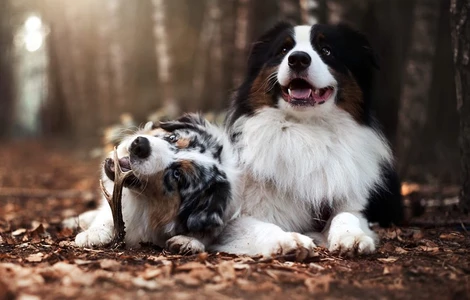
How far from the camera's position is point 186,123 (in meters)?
4.75

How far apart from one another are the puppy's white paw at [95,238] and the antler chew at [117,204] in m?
0.06

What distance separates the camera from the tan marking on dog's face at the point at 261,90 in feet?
15.2

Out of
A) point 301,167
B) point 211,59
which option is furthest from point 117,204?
point 211,59

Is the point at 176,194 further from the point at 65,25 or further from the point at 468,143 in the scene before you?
the point at 65,25

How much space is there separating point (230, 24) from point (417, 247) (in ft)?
25.0

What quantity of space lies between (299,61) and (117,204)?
1.80 metres

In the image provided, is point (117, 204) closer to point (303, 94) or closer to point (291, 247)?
point (291, 247)

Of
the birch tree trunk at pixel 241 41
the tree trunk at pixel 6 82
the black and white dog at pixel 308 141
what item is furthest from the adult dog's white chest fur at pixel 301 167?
the tree trunk at pixel 6 82

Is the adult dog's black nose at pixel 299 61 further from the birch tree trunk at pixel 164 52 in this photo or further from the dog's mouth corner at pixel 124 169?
the birch tree trunk at pixel 164 52

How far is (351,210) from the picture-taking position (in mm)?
4578

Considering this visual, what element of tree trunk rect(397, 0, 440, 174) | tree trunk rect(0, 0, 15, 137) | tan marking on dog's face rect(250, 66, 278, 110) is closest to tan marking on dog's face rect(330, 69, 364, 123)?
tan marking on dog's face rect(250, 66, 278, 110)

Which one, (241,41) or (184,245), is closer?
(184,245)

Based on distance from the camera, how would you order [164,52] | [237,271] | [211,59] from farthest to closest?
[211,59] < [164,52] < [237,271]

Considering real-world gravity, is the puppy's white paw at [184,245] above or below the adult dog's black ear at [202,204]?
below
